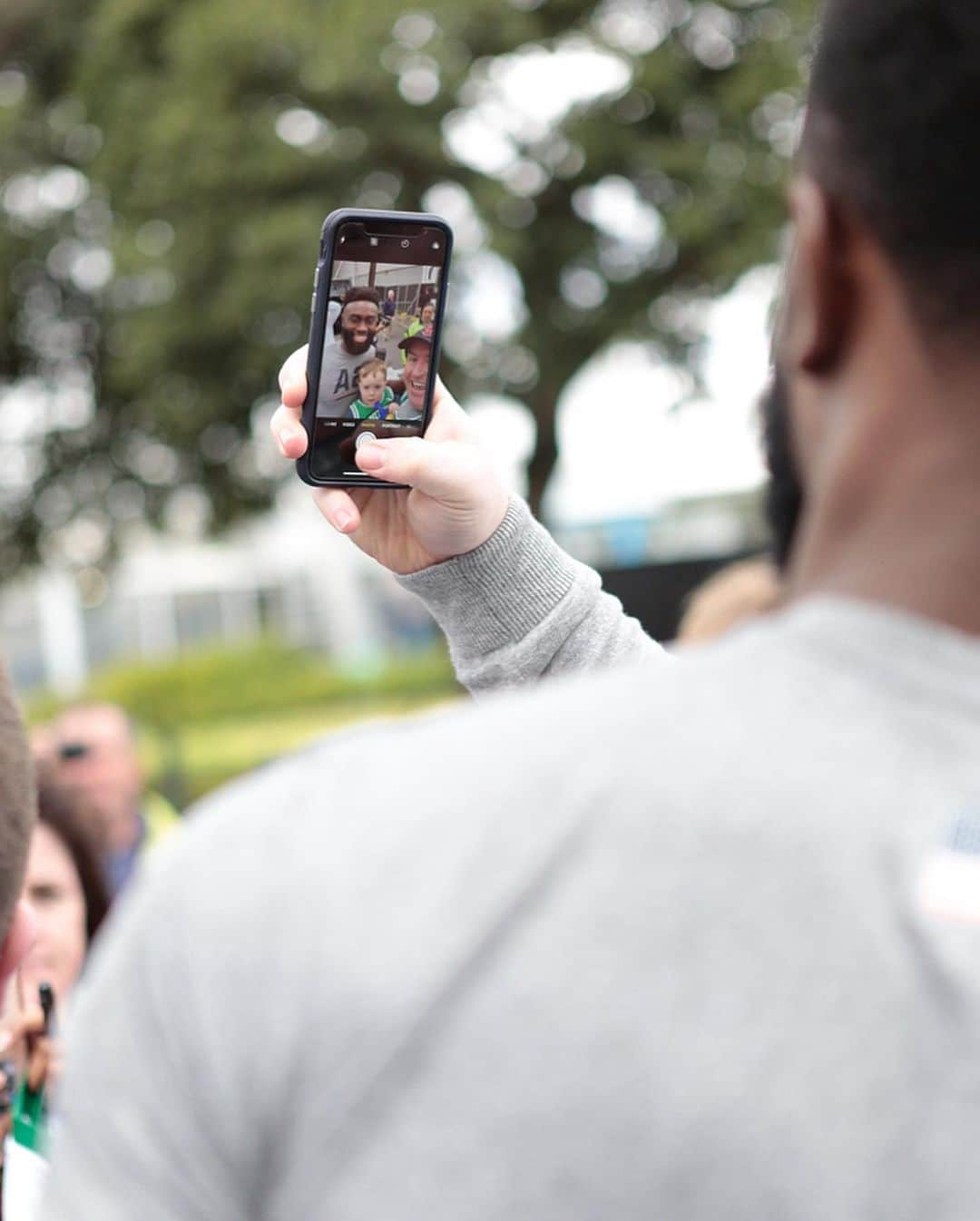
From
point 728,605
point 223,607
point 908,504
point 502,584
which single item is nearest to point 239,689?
point 728,605

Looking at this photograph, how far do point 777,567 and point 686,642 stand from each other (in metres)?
3.32

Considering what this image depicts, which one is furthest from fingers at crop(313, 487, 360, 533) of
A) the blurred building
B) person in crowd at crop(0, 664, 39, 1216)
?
the blurred building

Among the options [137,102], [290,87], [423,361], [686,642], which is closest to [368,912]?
[423,361]

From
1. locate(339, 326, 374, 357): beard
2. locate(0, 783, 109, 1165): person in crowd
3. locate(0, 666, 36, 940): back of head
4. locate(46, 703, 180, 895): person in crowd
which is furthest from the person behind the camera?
locate(46, 703, 180, 895): person in crowd

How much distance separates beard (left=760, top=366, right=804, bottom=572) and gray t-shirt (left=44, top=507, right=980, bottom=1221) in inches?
7.8

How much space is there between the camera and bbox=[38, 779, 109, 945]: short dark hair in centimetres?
371

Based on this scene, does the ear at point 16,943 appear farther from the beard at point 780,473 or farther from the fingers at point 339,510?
the beard at point 780,473

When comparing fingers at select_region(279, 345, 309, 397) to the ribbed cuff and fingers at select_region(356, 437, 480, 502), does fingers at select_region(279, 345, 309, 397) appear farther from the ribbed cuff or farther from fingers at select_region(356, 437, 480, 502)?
the ribbed cuff

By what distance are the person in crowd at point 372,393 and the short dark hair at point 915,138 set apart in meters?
0.95

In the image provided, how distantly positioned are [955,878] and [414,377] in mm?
1130

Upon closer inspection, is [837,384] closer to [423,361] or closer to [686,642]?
[423,361]

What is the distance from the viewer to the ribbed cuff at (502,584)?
1691 mm

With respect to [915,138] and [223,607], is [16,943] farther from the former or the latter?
[223,607]

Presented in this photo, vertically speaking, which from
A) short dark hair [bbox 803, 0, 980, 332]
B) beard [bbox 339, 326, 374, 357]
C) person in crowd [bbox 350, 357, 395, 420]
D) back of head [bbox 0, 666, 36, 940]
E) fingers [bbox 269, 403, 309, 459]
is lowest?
back of head [bbox 0, 666, 36, 940]
